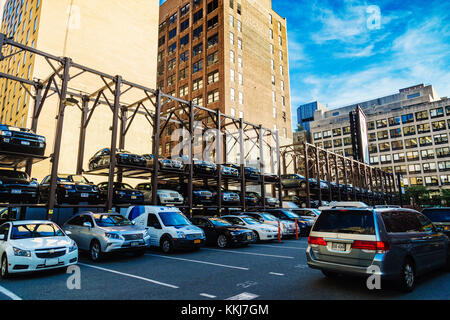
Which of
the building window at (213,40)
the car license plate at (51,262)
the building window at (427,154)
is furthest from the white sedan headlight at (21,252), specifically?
the building window at (427,154)

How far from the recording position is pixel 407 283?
5.49 metres

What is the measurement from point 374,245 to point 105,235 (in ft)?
26.2

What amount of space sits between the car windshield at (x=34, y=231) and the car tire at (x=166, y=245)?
155 inches

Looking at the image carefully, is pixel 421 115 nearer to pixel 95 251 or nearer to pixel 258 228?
pixel 258 228

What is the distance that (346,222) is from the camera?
5852mm

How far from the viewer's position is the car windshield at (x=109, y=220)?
10.5m

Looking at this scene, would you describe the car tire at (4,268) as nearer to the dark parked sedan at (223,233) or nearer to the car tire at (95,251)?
the car tire at (95,251)

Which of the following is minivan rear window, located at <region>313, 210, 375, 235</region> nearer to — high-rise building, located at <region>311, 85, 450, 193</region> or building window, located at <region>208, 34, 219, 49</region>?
building window, located at <region>208, 34, 219, 49</region>

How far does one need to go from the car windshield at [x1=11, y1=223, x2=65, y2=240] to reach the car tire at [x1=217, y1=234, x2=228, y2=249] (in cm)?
641
